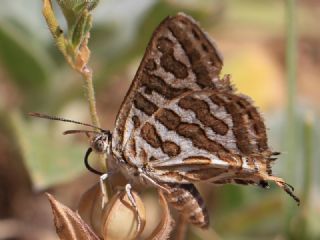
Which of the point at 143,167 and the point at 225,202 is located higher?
the point at 143,167

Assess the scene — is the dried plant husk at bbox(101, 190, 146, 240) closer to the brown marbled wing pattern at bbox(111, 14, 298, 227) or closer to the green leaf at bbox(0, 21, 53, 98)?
the brown marbled wing pattern at bbox(111, 14, 298, 227)

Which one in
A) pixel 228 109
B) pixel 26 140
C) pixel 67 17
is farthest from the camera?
pixel 26 140

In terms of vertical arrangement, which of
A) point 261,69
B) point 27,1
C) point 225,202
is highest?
point 27,1

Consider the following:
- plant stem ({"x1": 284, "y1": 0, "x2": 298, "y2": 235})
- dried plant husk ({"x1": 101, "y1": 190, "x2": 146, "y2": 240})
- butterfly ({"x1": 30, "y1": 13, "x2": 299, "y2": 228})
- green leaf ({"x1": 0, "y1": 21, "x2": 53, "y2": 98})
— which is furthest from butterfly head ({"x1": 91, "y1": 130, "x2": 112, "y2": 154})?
green leaf ({"x1": 0, "y1": 21, "x2": 53, "y2": 98})

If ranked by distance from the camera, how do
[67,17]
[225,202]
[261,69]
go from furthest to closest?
[261,69] < [225,202] < [67,17]

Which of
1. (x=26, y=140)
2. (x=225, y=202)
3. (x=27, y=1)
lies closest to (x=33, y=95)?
(x=27, y=1)

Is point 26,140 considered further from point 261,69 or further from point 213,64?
point 261,69

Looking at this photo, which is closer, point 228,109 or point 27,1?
point 228,109

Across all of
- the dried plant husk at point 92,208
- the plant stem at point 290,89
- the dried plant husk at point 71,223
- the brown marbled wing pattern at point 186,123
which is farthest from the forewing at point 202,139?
the plant stem at point 290,89

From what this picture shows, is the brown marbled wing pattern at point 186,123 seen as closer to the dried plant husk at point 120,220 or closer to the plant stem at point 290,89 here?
the dried plant husk at point 120,220
